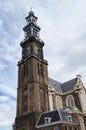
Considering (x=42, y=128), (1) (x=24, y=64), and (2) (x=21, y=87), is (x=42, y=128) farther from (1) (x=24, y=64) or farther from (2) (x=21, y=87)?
(1) (x=24, y=64)

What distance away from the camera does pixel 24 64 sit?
4700 cm

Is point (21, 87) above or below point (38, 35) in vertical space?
below

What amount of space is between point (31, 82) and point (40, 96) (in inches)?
162

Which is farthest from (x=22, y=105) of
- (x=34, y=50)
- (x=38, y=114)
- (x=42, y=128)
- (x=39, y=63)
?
(x=34, y=50)

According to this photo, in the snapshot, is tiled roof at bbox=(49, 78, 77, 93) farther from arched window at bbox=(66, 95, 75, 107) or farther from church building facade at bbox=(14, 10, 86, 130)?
arched window at bbox=(66, 95, 75, 107)

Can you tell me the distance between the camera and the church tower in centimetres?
3797

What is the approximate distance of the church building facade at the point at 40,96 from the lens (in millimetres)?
34906

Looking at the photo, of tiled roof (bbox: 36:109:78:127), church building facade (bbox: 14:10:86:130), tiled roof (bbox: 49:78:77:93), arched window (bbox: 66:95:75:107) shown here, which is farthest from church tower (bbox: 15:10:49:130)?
arched window (bbox: 66:95:75:107)

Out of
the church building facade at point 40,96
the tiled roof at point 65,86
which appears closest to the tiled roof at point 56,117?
the church building facade at point 40,96

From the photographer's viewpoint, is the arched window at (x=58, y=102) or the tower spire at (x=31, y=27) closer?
the arched window at (x=58, y=102)

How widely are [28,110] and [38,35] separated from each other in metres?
25.8

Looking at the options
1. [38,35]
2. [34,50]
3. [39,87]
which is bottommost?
[39,87]

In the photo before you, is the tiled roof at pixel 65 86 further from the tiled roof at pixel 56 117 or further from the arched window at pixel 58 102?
the tiled roof at pixel 56 117

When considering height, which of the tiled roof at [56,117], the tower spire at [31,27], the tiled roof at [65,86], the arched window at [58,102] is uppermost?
the tower spire at [31,27]
